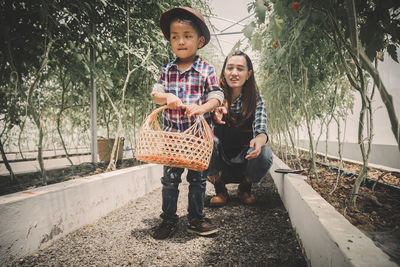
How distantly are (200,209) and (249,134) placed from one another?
0.92 meters

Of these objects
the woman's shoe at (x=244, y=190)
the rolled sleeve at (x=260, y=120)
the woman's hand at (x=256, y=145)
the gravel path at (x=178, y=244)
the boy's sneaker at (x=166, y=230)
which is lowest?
the gravel path at (x=178, y=244)

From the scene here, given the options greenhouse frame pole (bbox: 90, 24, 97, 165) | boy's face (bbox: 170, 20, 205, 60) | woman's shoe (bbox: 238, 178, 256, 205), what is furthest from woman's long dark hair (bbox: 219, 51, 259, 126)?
greenhouse frame pole (bbox: 90, 24, 97, 165)

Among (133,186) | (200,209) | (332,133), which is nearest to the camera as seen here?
(200,209)

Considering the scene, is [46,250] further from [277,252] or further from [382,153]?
[382,153]

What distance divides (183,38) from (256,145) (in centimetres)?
83

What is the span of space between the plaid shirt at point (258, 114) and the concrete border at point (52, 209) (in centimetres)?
114

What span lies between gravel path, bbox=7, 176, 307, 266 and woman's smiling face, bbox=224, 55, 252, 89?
3.57 feet

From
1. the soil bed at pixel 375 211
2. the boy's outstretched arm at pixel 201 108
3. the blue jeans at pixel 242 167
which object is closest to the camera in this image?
the soil bed at pixel 375 211

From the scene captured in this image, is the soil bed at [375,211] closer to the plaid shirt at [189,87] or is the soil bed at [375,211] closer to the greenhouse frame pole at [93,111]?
the plaid shirt at [189,87]

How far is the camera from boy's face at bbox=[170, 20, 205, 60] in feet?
4.21

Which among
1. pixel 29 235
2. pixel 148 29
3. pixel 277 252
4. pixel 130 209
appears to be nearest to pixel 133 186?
pixel 130 209

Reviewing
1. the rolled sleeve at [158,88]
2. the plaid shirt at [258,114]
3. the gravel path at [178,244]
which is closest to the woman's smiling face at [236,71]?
the plaid shirt at [258,114]

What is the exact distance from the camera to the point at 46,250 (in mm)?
1114

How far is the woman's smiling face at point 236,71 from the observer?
1.87 meters
